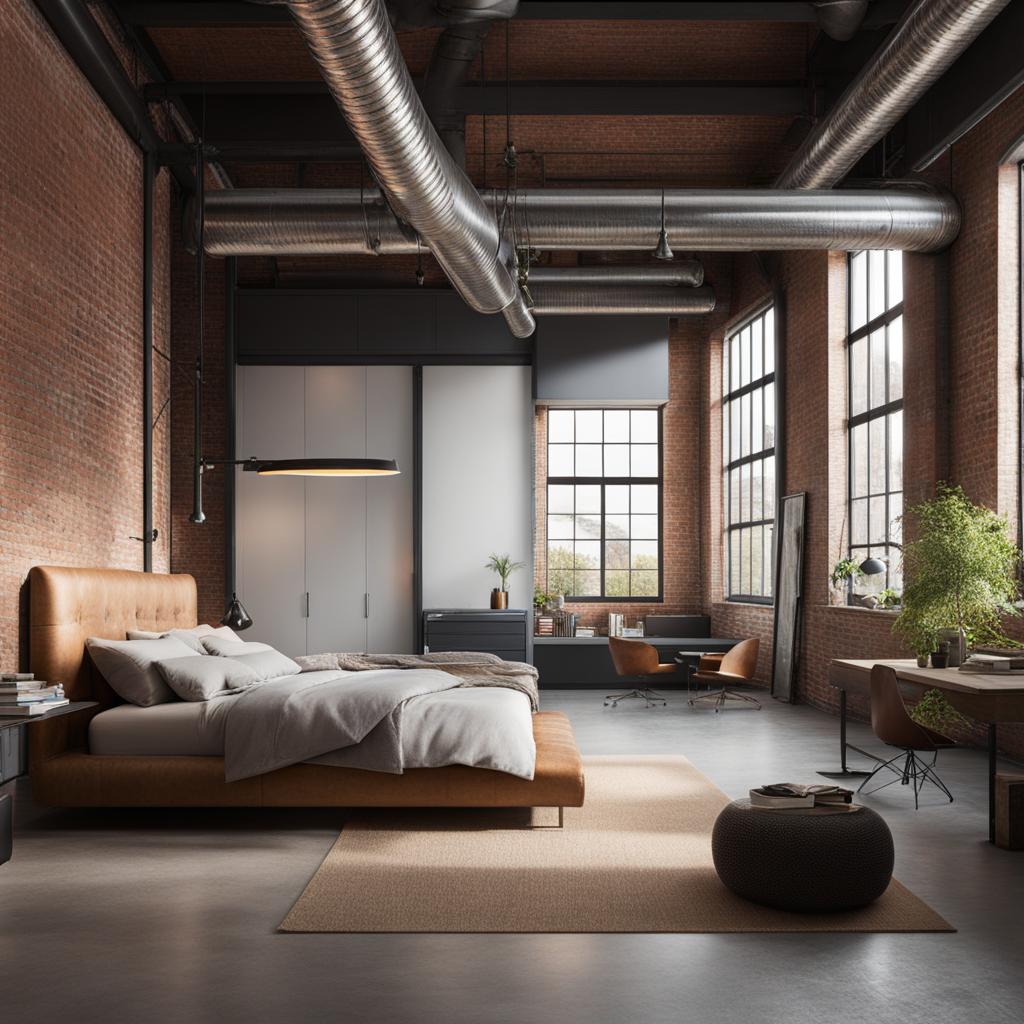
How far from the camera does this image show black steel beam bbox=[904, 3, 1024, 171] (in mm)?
6590

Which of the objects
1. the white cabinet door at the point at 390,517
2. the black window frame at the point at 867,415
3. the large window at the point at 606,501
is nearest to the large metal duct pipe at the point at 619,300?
the white cabinet door at the point at 390,517

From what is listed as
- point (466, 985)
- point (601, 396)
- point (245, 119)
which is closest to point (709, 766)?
point (466, 985)

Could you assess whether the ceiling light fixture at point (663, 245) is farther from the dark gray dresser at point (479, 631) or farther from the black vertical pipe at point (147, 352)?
the dark gray dresser at point (479, 631)

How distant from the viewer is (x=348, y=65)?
4672 mm

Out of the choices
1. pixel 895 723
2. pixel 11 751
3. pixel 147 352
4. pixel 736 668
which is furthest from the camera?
pixel 736 668

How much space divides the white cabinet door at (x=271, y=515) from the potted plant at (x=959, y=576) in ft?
22.0

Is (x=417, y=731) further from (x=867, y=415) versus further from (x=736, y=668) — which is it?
(x=867, y=415)

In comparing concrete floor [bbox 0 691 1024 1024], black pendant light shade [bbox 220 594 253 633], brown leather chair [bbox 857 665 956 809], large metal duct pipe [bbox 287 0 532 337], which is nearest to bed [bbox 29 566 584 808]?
concrete floor [bbox 0 691 1024 1024]

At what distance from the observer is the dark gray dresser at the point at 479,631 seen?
37.0 feet

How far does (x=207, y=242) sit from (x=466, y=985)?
7209 millimetres

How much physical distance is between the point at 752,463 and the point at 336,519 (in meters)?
4.64

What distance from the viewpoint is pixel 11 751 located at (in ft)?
19.2

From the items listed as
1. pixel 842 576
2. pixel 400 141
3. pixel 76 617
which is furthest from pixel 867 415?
pixel 76 617

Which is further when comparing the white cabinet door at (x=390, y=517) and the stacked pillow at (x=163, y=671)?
the white cabinet door at (x=390, y=517)
